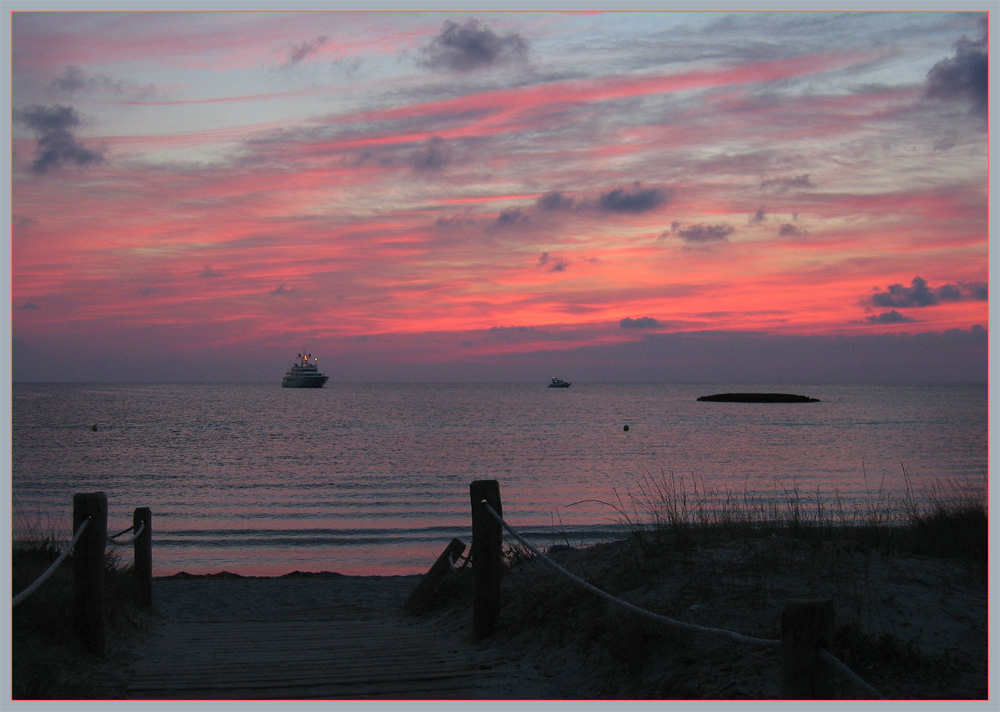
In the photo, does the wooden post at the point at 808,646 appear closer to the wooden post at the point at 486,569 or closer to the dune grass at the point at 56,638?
the wooden post at the point at 486,569

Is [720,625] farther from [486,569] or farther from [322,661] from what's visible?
[322,661]

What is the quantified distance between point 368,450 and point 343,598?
32697 millimetres

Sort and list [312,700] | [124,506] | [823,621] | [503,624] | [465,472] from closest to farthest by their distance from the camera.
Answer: [823,621] < [312,700] < [503,624] < [124,506] < [465,472]

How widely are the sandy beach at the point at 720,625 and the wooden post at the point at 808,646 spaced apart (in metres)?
1.47

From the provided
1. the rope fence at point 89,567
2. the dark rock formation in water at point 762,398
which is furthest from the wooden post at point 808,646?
the dark rock formation in water at point 762,398

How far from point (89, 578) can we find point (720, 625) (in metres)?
4.78

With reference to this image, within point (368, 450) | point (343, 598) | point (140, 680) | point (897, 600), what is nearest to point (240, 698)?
point (140, 680)

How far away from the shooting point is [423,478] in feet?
103

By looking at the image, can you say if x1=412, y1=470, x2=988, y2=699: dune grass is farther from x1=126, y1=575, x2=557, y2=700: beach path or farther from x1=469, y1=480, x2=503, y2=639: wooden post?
x1=126, y1=575, x2=557, y2=700: beach path

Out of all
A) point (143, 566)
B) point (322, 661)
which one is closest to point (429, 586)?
point (143, 566)

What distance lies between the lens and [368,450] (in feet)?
146

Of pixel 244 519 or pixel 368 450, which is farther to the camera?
pixel 368 450

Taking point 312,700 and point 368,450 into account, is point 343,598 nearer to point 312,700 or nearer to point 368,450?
point 312,700

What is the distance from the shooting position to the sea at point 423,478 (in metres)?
18.0
